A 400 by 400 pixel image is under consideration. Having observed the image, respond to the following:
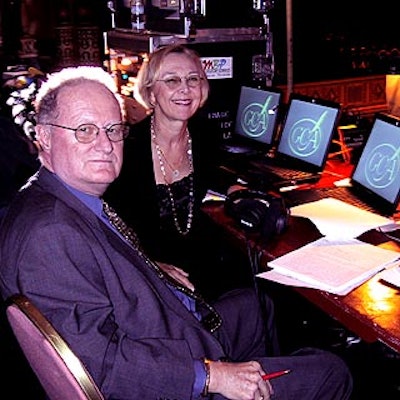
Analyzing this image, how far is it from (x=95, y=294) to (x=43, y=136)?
46cm

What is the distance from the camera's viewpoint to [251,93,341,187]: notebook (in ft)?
9.00

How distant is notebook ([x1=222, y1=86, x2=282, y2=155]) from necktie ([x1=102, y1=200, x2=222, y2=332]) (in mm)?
1408

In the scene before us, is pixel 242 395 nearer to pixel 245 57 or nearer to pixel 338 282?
pixel 338 282

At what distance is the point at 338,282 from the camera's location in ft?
5.67

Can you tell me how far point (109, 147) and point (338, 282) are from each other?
0.73 meters

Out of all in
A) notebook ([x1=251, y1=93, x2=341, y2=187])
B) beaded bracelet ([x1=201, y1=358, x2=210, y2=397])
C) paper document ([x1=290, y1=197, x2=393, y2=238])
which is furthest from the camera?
notebook ([x1=251, y1=93, x2=341, y2=187])

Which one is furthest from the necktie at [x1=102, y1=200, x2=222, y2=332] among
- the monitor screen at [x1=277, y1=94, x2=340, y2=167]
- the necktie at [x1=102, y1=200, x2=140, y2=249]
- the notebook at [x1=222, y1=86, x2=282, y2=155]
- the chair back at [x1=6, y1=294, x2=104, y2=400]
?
the notebook at [x1=222, y1=86, x2=282, y2=155]

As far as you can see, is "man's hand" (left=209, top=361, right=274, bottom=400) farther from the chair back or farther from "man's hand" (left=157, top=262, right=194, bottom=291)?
"man's hand" (left=157, top=262, right=194, bottom=291)

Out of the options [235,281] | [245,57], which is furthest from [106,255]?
[245,57]

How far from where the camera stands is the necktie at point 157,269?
1.73 metres

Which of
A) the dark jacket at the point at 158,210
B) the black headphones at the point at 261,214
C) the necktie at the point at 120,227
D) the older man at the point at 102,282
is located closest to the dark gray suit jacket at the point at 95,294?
the older man at the point at 102,282

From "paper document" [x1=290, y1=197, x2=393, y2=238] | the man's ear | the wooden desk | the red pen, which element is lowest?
the red pen

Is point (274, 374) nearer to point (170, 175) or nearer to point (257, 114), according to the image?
point (170, 175)

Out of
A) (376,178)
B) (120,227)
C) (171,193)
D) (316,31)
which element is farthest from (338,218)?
(316,31)
